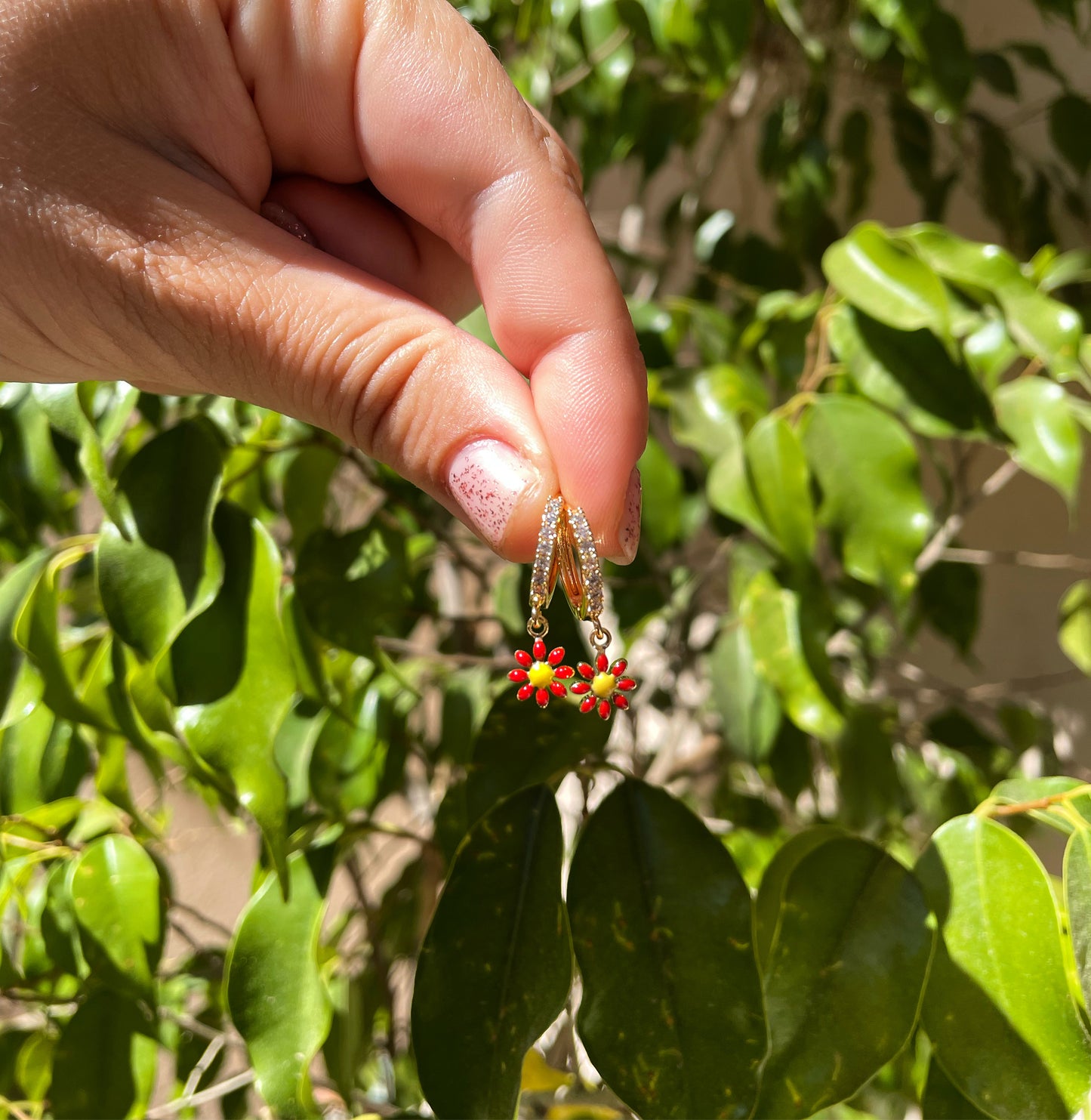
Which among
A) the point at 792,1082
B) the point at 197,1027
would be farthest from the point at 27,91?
the point at 197,1027

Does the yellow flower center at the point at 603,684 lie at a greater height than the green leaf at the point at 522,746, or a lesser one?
greater

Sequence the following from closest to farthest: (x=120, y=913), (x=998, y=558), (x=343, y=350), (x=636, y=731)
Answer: (x=343, y=350)
(x=120, y=913)
(x=636, y=731)
(x=998, y=558)

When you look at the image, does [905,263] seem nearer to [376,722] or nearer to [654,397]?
[654,397]

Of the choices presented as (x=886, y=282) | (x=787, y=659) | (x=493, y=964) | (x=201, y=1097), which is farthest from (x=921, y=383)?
(x=201, y=1097)

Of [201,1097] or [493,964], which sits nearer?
[493,964]

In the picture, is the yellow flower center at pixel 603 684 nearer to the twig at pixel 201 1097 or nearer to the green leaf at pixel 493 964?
the green leaf at pixel 493 964

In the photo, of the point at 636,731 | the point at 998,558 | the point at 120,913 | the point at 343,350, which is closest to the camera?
the point at 343,350

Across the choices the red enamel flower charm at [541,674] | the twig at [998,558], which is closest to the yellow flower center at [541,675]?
the red enamel flower charm at [541,674]

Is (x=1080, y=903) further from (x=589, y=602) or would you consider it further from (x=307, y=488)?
(x=307, y=488)
